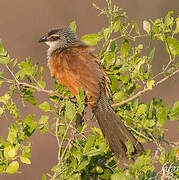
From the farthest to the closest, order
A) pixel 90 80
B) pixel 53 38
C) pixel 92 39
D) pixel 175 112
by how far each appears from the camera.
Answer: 1. pixel 53 38
2. pixel 90 80
3. pixel 92 39
4. pixel 175 112

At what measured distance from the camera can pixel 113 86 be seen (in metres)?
2.68

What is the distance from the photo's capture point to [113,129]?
2.86 metres

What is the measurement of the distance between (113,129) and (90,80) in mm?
590

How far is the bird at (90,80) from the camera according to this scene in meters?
2.81

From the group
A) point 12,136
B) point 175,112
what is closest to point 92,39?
point 175,112

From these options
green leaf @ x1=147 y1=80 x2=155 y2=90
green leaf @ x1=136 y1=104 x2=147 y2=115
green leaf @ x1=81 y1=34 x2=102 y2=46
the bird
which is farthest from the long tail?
green leaf @ x1=81 y1=34 x2=102 y2=46

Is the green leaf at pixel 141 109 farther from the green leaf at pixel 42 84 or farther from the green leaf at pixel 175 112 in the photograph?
the green leaf at pixel 42 84

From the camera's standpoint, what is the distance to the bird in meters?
2.81

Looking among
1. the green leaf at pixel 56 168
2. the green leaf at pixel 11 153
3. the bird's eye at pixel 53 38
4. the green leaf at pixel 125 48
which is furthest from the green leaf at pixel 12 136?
the bird's eye at pixel 53 38

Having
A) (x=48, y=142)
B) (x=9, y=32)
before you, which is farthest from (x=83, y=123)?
(x=9, y=32)

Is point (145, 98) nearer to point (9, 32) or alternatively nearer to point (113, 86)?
point (9, 32)

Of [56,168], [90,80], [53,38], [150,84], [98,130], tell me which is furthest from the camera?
[53,38]

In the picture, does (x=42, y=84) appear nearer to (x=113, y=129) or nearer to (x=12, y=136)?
(x=12, y=136)

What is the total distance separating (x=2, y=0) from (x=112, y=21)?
8.56 meters
